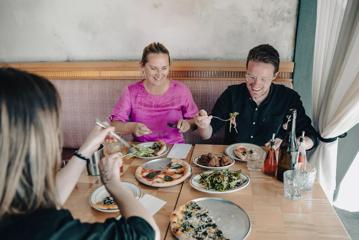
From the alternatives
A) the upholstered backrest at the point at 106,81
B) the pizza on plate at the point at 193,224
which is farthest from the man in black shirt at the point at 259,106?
the pizza on plate at the point at 193,224

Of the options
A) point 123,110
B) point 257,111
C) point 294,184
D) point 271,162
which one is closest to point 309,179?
point 294,184

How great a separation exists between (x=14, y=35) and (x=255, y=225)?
2867 mm

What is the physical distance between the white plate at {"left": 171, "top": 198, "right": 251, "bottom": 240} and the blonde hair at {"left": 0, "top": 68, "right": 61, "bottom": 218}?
59cm

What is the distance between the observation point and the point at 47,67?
284cm

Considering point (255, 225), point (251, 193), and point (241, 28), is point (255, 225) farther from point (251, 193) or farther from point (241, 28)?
point (241, 28)

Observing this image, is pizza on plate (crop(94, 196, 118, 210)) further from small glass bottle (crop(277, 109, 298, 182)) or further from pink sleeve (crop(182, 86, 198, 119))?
pink sleeve (crop(182, 86, 198, 119))

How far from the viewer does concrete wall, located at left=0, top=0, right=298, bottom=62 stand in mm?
2416

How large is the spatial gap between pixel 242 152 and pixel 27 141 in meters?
1.17

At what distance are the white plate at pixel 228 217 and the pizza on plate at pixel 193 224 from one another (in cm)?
2

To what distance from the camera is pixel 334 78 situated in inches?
75.1

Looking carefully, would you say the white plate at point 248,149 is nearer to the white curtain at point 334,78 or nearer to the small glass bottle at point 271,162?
the small glass bottle at point 271,162

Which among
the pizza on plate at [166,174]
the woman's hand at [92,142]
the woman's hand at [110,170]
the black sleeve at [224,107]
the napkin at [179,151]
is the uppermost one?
the woman's hand at [92,142]

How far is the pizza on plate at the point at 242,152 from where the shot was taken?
158 centimetres

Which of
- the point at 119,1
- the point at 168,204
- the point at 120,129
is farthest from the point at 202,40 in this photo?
the point at 168,204
